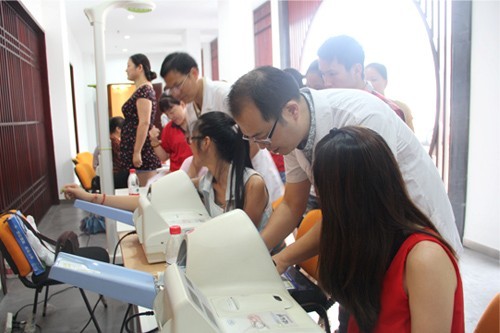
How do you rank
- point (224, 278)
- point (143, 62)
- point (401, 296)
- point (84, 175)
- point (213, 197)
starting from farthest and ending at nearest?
point (84, 175), point (143, 62), point (213, 197), point (224, 278), point (401, 296)

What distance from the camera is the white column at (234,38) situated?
6.21 metres

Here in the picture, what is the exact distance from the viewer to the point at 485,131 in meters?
3.04

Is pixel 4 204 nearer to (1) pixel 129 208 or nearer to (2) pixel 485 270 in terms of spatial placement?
(1) pixel 129 208

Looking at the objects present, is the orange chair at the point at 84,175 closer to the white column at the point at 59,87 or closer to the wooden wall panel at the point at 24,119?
the wooden wall panel at the point at 24,119

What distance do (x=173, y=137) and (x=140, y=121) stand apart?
0.25m

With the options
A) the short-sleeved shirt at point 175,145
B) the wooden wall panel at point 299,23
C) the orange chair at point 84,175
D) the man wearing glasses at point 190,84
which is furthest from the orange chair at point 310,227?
the wooden wall panel at point 299,23

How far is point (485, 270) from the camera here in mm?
2854

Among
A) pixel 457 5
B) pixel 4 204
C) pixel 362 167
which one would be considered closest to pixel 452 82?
pixel 457 5

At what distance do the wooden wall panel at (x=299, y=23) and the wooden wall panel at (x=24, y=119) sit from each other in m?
3.26

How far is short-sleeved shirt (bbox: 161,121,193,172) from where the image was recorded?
3.02 meters

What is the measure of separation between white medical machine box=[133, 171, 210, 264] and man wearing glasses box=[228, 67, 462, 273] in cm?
49

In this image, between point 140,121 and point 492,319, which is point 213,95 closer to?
point 140,121

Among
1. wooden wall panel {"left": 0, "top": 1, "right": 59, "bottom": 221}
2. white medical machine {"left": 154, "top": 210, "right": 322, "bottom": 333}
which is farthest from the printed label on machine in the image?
wooden wall panel {"left": 0, "top": 1, "right": 59, "bottom": 221}

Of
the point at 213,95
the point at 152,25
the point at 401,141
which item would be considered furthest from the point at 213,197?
the point at 152,25
